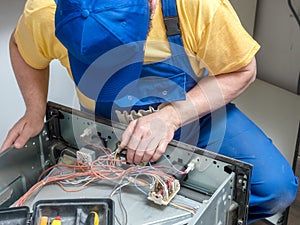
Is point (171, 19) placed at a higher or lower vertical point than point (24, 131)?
higher

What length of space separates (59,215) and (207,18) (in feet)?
1.72

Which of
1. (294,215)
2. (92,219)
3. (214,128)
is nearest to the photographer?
(92,219)

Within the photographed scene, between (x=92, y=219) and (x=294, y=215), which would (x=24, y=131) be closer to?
(x=92, y=219)

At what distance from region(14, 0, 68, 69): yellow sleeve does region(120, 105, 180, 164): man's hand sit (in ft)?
0.99

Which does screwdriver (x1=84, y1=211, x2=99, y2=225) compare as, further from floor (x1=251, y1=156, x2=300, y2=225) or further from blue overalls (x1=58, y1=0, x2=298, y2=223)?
floor (x1=251, y1=156, x2=300, y2=225)

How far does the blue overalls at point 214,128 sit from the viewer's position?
107 centimetres

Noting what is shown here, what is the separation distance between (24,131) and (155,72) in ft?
1.11

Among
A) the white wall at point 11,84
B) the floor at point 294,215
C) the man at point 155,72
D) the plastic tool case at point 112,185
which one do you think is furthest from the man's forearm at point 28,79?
the floor at point 294,215

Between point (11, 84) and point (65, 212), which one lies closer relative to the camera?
point (65, 212)

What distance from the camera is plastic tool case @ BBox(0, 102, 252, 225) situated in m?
0.85

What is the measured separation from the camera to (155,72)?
43.0 inches

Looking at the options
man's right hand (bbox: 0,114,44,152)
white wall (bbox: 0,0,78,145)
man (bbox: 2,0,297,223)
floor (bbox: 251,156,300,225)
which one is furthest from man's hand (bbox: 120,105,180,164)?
floor (bbox: 251,156,300,225)

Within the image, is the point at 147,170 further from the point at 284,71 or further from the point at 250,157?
the point at 284,71

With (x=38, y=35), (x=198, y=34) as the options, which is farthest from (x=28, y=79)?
(x=198, y=34)
